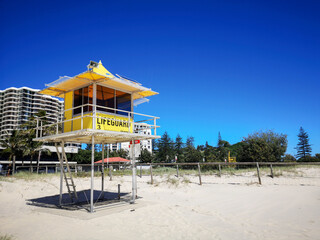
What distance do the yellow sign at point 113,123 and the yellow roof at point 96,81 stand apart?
5.57 feet

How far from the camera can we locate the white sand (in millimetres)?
7242

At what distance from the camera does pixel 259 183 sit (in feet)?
57.9

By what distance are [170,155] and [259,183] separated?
234ft

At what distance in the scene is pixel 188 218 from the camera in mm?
9219

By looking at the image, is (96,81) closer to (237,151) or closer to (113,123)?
(113,123)

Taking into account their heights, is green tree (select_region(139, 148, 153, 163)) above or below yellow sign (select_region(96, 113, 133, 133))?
below

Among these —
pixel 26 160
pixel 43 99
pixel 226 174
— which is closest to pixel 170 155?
pixel 26 160

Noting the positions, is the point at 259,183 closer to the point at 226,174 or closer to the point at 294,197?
the point at 294,197

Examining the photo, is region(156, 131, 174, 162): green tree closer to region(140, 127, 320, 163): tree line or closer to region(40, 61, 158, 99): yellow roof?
region(140, 127, 320, 163): tree line

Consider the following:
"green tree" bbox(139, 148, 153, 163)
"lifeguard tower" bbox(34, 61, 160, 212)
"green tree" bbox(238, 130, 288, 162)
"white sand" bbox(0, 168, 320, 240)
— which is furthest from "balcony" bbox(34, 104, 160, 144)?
"green tree" bbox(139, 148, 153, 163)

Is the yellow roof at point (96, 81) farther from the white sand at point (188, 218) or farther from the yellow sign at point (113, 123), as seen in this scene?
the white sand at point (188, 218)

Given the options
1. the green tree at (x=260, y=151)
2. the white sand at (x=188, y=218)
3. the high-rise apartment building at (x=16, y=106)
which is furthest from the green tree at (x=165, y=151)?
the white sand at (x=188, y=218)

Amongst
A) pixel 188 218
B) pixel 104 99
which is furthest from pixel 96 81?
pixel 188 218

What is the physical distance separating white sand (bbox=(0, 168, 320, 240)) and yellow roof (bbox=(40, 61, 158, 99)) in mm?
6159
